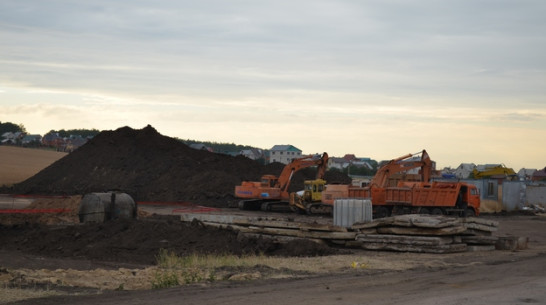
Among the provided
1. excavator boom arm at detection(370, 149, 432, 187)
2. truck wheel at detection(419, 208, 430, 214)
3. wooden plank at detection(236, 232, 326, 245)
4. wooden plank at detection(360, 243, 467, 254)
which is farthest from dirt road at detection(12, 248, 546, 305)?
excavator boom arm at detection(370, 149, 432, 187)

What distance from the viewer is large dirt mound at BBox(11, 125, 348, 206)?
5988 centimetres

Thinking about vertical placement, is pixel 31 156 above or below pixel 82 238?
above

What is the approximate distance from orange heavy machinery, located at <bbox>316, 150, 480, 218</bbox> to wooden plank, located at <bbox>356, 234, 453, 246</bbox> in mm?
17888

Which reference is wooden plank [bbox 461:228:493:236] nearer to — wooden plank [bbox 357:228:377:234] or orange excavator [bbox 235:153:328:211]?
wooden plank [bbox 357:228:377:234]

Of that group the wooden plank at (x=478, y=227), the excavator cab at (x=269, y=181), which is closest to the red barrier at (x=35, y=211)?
the excavator cab at (x=269, y=181)

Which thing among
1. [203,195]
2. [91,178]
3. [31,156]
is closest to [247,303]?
[203,195]

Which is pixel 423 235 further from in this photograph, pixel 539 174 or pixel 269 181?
pixel 539 174

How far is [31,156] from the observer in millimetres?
102312

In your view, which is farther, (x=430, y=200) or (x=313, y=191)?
(x=313, y=191)

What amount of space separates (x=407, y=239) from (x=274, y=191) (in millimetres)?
27582

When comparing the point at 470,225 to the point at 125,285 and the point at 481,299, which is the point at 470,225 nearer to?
the point at 481,299

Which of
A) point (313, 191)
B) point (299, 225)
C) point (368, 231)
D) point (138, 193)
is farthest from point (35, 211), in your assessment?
point (368, 231)

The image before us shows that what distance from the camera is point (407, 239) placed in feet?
79.5

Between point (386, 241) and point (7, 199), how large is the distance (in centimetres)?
3789
